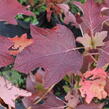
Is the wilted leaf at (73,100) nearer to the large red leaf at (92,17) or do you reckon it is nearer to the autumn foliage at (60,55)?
the autumn foliage at (60,55)

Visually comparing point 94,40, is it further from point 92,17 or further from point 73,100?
point 73,100

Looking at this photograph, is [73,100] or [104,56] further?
[73,100]

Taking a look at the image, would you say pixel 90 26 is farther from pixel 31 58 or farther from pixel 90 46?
pixel 31 58

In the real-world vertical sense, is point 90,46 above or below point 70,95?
above

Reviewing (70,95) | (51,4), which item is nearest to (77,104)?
(70,95)

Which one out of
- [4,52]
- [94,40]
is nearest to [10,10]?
[4,52]

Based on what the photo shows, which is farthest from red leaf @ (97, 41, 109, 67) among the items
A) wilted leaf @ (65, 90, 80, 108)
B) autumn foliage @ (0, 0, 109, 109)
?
wilted leaf @ (65, 90, 80, 108)

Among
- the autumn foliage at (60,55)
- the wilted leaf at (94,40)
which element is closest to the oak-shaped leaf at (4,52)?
the autumn foliage at (60,55)

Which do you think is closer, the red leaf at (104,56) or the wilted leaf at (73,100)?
the red leaf at (104,56)
